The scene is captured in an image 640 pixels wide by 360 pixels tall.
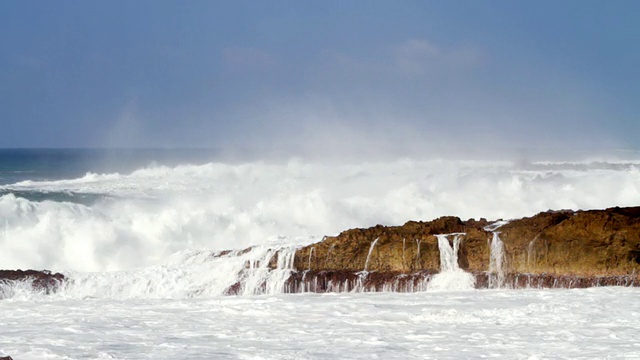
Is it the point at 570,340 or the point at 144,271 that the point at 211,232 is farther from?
the point at 570,340

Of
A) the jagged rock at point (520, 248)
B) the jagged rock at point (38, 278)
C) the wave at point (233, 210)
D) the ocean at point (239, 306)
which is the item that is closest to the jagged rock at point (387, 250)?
the jagged rock at point (520, 248)

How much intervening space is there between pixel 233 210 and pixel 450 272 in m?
9.61

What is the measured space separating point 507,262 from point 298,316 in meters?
3.43

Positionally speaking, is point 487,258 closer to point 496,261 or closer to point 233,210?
point 496,261

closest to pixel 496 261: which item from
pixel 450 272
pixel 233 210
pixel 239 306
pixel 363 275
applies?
pixel 450 272

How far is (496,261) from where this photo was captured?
10688 millimetres

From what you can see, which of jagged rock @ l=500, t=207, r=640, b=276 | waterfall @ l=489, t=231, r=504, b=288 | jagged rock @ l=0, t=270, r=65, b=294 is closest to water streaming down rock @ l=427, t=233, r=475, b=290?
waterfall @ l=489, t=231, r=504, b=288

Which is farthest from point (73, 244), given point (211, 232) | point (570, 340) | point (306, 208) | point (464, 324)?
point (570, 340)

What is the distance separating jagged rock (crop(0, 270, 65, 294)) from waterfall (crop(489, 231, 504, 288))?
5.85 meters

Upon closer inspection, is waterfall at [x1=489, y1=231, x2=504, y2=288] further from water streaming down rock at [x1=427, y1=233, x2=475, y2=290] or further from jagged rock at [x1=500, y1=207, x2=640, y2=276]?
water streaming down rock at [x1=427, y1=233, x2=475, y2=290]

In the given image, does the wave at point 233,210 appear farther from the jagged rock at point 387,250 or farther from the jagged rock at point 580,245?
the jagged rock at point 580,245

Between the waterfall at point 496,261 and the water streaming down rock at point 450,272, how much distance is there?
0.94 ft

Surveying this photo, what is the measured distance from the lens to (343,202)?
2102 centimetres

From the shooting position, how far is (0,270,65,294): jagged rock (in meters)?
10.6
